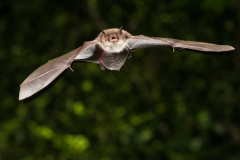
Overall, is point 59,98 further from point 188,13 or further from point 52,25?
point 188,13

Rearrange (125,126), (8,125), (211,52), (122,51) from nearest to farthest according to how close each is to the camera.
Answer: (211,52), (122,51), (125,126), (8,125)

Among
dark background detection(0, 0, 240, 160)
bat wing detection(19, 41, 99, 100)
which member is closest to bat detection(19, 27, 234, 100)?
bat wing detection(19, 41, 99, 100)

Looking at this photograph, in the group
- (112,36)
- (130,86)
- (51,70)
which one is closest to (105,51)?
(112,36)

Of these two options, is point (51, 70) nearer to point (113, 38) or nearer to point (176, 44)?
point (113, 38)

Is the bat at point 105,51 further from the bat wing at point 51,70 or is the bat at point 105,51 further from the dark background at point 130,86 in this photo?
the dark background at point 130,86

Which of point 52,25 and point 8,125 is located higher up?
point 52,25

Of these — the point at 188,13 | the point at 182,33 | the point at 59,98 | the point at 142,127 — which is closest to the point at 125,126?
the point at 142,127

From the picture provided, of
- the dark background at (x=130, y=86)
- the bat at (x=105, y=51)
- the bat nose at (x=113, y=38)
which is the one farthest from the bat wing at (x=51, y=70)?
the dark background at (x=130, y=86)
